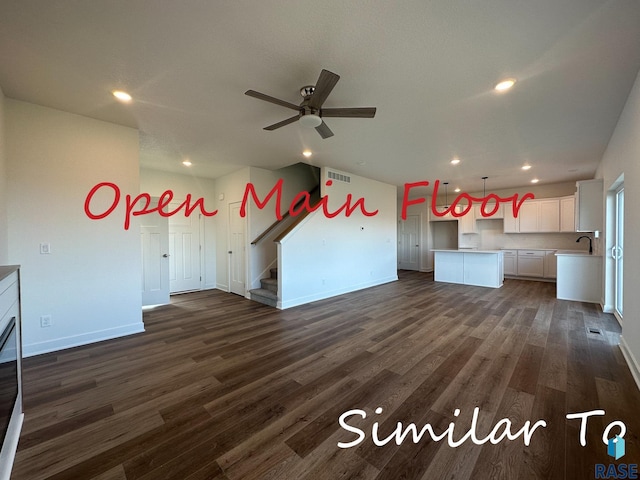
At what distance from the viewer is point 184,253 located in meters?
6.24

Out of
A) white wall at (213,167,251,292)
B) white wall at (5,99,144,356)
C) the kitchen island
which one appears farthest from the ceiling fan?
the kitchen island

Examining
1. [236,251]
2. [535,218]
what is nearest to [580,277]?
[535,218]

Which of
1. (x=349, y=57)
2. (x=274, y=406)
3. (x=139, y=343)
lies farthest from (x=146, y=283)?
(x=349, y=57)

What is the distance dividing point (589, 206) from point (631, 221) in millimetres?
2585

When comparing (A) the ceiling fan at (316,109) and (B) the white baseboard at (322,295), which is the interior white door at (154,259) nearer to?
(B) the white baseboard at (322,295)

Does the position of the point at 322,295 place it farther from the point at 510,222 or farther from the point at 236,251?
the point at 510,222

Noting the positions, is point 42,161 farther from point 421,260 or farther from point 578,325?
point 421,260

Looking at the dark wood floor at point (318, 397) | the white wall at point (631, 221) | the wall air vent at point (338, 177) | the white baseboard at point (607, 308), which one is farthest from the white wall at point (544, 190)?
the dark wood floor at point (318, 397)

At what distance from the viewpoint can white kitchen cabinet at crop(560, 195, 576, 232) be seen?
671cm

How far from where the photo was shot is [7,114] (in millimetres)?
2764

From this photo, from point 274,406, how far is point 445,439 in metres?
1.22

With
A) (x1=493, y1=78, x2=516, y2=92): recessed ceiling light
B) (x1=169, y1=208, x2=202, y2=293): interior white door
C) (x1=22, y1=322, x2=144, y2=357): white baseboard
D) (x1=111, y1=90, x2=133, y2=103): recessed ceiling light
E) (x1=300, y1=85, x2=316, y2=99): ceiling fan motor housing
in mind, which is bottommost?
(x1=22, y1=322, x2=144, y2=357): white baseboard

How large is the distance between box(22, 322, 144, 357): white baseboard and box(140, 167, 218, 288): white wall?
3060 mm

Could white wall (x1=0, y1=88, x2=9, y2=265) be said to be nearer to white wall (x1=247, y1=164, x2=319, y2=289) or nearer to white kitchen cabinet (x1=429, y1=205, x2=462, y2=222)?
white wall (x1=247, y1=164, x2=319, y2=289)
